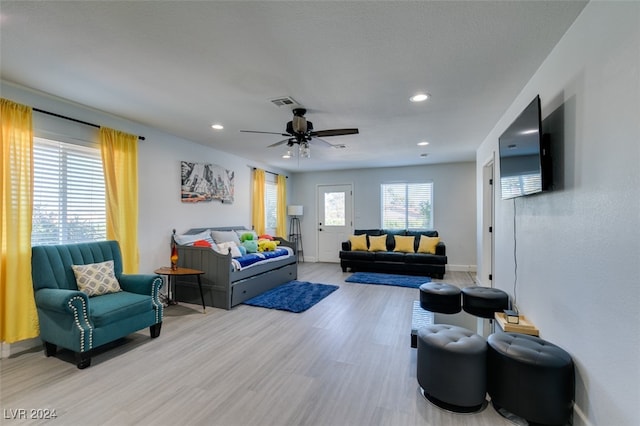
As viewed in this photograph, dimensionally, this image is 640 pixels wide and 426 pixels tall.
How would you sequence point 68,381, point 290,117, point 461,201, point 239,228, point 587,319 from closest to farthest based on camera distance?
point 587,319 → point 68,381 → point 290,117 → point 239,228 → point 461,201

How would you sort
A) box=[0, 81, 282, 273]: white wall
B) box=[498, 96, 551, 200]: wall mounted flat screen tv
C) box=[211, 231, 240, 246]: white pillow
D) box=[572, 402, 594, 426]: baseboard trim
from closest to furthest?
box=[572, 402, 594, 426]: baseboard trim, box=[498, 96, 551, 200]: wall mounted flat screen tv, box=[0, 81, 282, 273]: white wall, box=[211, 231, 240, 246]: white pillow

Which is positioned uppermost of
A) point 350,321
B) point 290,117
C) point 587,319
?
point 290,117

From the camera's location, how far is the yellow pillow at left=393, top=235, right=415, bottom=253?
6.44m

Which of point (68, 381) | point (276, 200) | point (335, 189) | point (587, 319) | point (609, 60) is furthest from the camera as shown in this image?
point (335, 189)

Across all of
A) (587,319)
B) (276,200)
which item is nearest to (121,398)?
(587,319)

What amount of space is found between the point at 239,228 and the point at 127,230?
2.34 meters

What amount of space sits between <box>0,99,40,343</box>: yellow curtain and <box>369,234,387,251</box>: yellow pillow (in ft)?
18.3

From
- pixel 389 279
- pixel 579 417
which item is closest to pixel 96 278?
pixel 579 417

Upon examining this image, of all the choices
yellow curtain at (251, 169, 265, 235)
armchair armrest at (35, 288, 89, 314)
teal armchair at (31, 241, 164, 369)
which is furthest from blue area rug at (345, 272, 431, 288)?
armchair armrest at (35, 288, 89, 314)

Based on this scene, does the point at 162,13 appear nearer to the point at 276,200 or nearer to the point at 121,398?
the point at 121,398

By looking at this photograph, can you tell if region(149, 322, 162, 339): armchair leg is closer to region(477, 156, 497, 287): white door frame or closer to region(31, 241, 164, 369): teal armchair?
region(31, 241, 164, 369): teal armchair

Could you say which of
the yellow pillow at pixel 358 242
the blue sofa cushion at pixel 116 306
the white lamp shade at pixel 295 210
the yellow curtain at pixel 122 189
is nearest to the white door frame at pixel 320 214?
the white lamp shade at pixel 295 210

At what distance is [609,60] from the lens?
4.92 feet

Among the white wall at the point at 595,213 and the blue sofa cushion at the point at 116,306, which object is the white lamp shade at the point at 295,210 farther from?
the white wall at the point at 595,213
